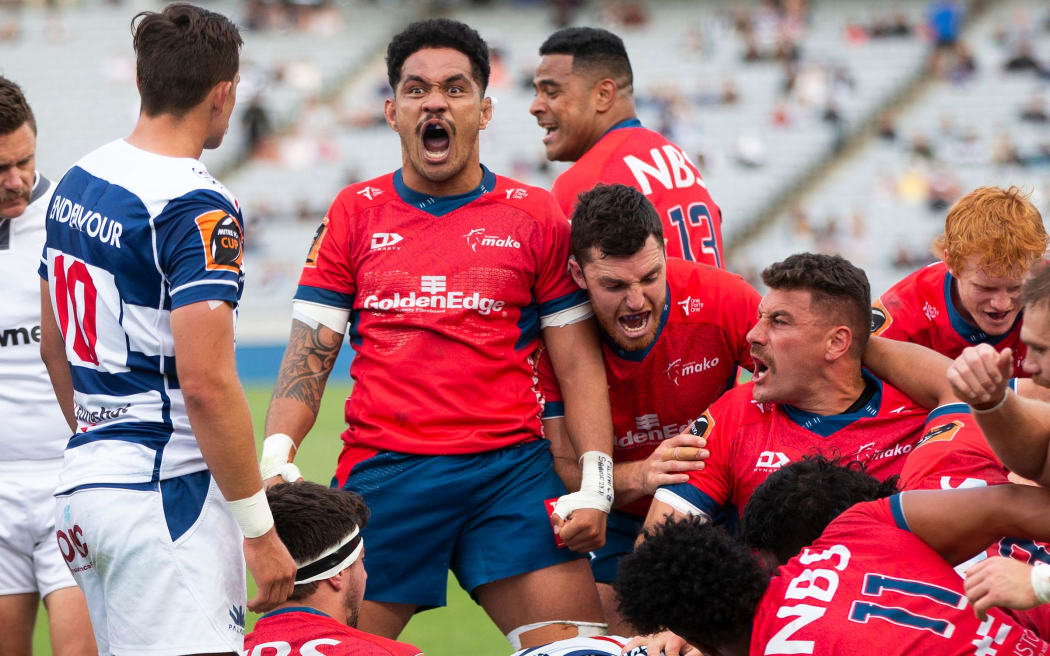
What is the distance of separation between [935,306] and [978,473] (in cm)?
127

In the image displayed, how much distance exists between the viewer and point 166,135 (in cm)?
359

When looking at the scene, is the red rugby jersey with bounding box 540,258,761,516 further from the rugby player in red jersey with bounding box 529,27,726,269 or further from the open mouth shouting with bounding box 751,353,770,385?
the rugby player in red jersey with bounding box 529,27,726,269

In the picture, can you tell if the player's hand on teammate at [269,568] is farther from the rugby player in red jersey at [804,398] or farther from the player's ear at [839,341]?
the player's ear at [839,341]

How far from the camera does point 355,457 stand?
4.76 metres

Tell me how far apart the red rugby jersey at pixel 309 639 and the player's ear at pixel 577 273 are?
1.68 metres

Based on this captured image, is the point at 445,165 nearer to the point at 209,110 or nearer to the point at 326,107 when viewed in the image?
the point at 209,110

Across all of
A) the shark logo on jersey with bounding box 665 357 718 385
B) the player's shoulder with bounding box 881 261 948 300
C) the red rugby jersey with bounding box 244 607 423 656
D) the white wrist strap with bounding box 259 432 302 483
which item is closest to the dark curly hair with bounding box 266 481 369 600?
the red rugby jersey with bounding box 244 607 423 656

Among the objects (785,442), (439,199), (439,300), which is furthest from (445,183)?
(785,442)

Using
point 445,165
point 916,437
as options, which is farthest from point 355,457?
point 916,437

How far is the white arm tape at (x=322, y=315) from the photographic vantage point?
15.7 ft

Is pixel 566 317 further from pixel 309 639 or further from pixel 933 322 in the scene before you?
pixel 309 639

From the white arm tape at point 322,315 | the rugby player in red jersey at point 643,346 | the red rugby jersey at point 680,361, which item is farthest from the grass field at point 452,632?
the white arm tape at point 322,315

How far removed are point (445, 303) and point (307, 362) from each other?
1.98ft

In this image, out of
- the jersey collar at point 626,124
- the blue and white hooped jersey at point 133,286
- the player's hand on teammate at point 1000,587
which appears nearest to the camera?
the player's hand on teammate at point 1000,587
